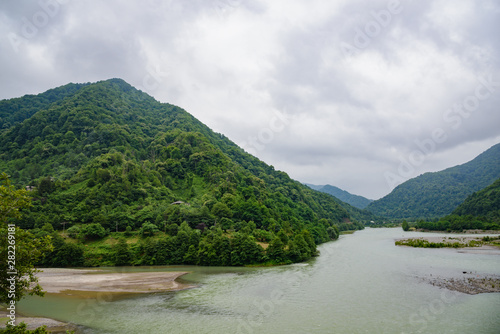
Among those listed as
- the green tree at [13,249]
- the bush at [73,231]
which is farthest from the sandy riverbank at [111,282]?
the green tree at [13,249]

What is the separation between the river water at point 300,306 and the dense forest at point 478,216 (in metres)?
98.6

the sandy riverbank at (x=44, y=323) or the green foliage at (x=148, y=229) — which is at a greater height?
the green foliage at (x=148, y=229)

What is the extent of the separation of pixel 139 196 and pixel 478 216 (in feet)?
534

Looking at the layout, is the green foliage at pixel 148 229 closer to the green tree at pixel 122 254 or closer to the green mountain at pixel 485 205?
the green tree at pixel 122 254

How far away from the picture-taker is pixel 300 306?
31984 mm

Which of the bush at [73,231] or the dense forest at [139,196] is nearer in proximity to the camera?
the dense forest at [139,196]

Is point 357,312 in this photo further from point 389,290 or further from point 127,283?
point 127,283

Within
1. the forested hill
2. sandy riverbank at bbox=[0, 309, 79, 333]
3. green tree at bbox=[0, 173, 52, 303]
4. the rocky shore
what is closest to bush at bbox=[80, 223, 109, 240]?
sandy riverbank at bbox=[0, 309, 79, 333]

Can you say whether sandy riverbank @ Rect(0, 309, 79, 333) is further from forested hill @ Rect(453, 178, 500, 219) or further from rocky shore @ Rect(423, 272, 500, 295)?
forested hill @ Rect(453, 178, 500, 219)

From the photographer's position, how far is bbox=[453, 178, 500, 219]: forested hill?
13835 centimetres

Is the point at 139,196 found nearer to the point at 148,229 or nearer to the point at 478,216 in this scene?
the point at 148,229

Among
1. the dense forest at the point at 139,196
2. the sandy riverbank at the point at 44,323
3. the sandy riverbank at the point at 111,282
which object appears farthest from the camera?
the dense forest at the point at 139,196

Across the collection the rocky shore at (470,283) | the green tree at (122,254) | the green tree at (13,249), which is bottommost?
the rocky shore at (470,283)

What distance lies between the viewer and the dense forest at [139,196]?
65.6 meters
